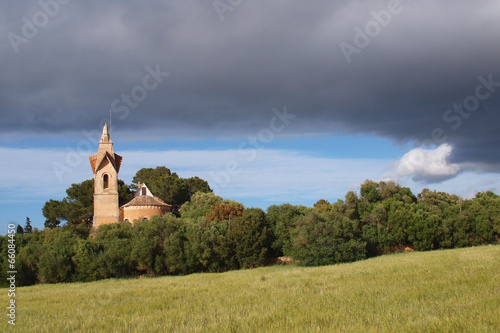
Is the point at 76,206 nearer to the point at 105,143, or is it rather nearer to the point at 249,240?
the point at 105,143

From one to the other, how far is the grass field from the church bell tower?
121 feet

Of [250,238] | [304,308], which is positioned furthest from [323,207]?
[304,308]

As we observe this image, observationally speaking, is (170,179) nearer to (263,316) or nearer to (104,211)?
(104,211)

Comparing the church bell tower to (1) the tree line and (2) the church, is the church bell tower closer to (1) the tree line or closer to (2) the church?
(2) the church

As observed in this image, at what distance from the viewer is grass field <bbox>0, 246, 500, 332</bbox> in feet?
38.9

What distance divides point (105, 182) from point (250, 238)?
25.1 m

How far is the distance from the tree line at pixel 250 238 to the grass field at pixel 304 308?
2052 centimetres

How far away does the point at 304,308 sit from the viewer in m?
14.9

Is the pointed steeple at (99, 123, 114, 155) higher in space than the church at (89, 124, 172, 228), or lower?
higher

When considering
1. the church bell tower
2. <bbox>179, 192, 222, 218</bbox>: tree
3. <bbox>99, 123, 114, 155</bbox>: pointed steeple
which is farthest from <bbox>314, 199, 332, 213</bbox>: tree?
<bbox>99, 123, 114, 155</bbox>: pointed steeple

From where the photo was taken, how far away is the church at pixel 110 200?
5981 centimetres

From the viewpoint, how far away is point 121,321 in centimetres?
1496

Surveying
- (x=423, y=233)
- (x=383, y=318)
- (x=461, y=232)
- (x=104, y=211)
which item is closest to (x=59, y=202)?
(x=104, y=211)

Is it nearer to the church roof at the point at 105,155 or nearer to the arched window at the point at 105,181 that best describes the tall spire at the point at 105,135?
the church roof at the point at 105,155
